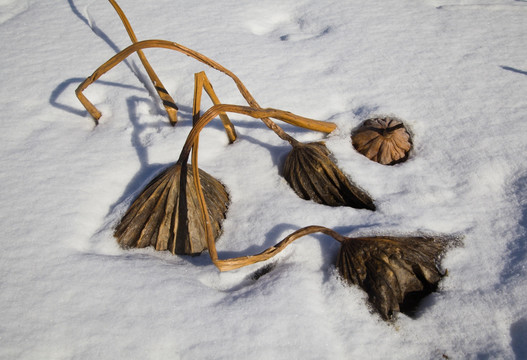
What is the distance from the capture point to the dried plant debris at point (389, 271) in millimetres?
1127

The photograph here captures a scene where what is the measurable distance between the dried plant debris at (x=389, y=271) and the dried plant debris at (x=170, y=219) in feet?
1.51

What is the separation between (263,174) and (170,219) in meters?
A: 0.39

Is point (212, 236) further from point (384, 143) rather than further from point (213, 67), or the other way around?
point (384, 143)

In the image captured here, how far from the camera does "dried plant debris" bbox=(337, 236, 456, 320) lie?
113cm

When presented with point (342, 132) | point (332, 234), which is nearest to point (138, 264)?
point (332, 234)

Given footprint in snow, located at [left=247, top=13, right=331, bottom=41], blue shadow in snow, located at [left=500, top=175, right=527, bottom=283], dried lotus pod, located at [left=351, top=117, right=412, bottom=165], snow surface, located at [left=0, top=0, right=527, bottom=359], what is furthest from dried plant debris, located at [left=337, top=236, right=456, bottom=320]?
footprint in snow, located at [left=247, top=13, right=331, bottom=41]

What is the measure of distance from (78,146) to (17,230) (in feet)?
1.48

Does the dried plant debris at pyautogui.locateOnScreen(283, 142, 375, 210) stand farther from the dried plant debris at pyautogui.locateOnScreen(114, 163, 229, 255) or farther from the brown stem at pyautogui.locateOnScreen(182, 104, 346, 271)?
the dried plant debris at pyautogui.locateOnScreen(114, 163, 229, 255)

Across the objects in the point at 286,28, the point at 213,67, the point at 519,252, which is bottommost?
the point at 519,252

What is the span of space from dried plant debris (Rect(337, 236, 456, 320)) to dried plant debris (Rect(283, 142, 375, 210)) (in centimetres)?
24

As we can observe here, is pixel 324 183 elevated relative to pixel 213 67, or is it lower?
lower

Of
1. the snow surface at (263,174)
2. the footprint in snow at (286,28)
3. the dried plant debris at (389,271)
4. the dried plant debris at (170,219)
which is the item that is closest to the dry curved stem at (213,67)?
the snow surface at (263,174)

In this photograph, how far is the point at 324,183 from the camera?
55.9 inches

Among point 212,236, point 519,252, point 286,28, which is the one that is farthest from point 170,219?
point 286,28
